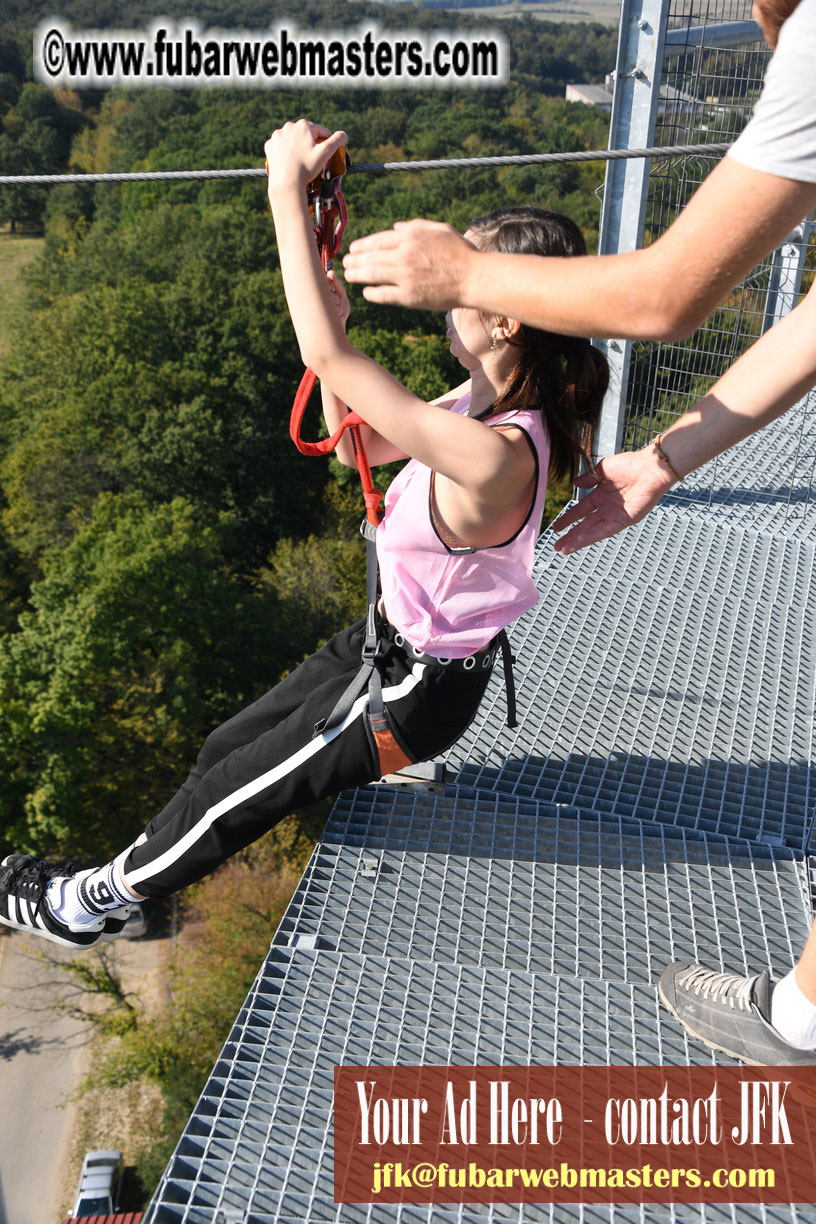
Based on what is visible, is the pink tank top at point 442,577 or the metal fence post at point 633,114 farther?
the metal fence post at point 633,114

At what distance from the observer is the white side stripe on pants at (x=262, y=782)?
9.81ft

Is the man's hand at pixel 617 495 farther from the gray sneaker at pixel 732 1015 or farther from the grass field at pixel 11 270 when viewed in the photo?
the grass field at pixel 11 270

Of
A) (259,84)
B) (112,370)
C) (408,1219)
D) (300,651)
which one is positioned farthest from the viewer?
(259,84)

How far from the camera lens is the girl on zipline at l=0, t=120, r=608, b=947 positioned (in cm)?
234

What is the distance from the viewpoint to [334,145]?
244cm

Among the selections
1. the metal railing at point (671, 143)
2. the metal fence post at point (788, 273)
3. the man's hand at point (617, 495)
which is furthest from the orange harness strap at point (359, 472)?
the metal fence post at point (788, 273)

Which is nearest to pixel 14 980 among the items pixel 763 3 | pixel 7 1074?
pixel 7 1074

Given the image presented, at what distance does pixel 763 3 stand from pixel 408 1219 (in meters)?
2.84

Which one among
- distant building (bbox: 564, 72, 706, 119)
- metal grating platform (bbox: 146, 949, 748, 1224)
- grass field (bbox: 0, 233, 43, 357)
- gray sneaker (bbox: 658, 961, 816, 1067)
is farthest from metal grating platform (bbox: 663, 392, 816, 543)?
grass field (bbox: 0, 233, 43, 357)

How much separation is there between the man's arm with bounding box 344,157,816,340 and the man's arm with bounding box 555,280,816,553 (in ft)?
2.88

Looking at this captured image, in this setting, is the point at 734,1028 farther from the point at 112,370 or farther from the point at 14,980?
the point at 112,370

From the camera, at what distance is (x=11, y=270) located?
170 ft

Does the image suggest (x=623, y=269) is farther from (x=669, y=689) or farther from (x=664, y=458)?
(x=669, y=689)

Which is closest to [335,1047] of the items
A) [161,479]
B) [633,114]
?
[633,114]
